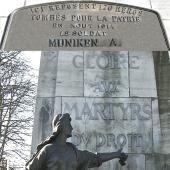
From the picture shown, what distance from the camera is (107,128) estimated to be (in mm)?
6840

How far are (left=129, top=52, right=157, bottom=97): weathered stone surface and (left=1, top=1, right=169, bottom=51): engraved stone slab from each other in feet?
1.12

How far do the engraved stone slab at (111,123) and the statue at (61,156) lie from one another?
5.84ft

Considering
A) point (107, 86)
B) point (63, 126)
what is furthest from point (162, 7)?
point (63, 126)

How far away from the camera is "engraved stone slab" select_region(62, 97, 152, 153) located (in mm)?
6707

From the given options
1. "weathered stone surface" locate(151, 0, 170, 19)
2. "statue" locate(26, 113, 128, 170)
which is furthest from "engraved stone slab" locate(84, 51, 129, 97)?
"statue" locate(26, 113, 128, 170)

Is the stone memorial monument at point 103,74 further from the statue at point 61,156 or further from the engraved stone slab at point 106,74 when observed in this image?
the statue at point 61,156

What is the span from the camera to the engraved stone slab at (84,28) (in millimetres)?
7902

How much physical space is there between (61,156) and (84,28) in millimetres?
3873

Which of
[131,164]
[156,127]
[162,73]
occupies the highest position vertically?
[162,73]

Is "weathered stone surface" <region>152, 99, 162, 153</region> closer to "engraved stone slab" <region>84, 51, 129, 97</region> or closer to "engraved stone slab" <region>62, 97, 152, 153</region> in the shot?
"engraved stone slab" <region>62, 97, 152, 153</region>

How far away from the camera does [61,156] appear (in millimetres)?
4668

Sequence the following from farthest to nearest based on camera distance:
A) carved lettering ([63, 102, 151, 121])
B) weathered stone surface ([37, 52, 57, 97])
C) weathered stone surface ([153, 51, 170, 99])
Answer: weathered stone surface ([153, 51, 170, 99])
weathered stone surface ([37, 52, 57, 97])
carved lettering ([63, 102, 151, 121])

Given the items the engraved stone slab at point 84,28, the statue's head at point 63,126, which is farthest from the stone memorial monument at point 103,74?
the statue's head at point 63,126

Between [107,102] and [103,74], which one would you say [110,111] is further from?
[103,74]
